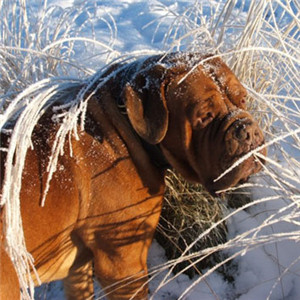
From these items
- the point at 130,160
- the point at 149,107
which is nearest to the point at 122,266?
the point at 130,160

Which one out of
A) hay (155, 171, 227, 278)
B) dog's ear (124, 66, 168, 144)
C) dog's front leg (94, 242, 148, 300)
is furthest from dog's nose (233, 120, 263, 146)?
hay (155, 171, 227, 278)

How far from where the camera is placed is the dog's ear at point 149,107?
70.1 inches

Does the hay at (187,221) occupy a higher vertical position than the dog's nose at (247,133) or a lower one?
lower

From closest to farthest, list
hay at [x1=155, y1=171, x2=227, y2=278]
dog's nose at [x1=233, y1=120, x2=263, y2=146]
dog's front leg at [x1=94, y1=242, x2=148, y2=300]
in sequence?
dog's nose at [x1=233, y1=120, x2=263, y2=146], dog's front leg at [x1=94, y1=242, x2=148, y2=300], hay at [x1=155, y1=171, x2=227, y2=278]

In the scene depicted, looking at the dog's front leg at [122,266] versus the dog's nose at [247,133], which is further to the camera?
the dog's front leg at [122,266]

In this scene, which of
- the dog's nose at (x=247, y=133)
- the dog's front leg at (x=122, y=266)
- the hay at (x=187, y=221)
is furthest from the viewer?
the hay at (x=187, y=221)

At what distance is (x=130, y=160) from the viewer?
1.91 meters

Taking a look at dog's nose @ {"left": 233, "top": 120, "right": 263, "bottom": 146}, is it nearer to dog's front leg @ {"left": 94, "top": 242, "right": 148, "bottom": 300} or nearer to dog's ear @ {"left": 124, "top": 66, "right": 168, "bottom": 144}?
dog's ear @ {"left": 124, "top": 66, "right": 168, "bottom": 144}

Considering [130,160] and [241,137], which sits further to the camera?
A: [130,160]

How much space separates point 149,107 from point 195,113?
0.20m

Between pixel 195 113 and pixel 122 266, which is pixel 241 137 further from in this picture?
pixel 122 266

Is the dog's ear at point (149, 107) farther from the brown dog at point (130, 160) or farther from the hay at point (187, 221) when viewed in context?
the hay at point (187, 221)

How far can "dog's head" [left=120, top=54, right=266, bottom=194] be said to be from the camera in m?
1.76

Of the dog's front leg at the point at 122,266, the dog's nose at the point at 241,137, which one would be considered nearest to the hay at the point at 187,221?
the dog's front leg at the point at 122,266
